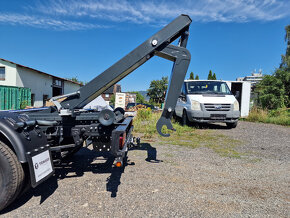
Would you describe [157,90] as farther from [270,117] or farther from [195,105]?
[195,105]

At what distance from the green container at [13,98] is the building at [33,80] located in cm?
129

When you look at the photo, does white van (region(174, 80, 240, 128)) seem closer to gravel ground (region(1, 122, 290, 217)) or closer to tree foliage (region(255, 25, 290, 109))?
gravel ground (region(1, 122, 290, 217))

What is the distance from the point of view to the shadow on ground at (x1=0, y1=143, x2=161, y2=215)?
9.13ft

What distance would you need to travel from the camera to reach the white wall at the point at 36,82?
19.6 m

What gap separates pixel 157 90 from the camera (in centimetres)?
6131

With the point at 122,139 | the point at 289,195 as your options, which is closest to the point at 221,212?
the point at 289,195

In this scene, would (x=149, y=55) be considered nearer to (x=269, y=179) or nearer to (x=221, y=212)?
(x=221, y=212)

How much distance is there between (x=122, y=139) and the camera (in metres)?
2.79

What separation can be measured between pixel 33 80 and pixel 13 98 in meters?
4.69

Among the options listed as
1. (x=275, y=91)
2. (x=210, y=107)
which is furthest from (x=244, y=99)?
(x=210, y=107)

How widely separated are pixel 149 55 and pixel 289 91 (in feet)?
64.1

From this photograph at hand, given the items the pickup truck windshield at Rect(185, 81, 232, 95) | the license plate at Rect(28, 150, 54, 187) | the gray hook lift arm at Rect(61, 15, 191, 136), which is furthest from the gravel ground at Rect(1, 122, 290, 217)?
the pickup truck windshield at Rect(185, 81, 232, 95)

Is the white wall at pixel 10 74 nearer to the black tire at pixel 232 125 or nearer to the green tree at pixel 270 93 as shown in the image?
the black tire at pixel 232 125

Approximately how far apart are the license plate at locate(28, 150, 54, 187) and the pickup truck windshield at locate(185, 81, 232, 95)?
740 centimetres
